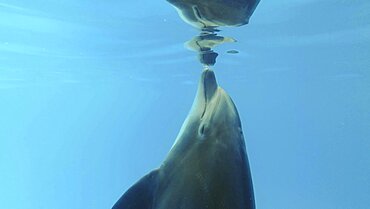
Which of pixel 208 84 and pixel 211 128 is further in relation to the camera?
pixel 208 84

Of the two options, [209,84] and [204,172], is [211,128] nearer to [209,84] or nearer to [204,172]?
[204,172]

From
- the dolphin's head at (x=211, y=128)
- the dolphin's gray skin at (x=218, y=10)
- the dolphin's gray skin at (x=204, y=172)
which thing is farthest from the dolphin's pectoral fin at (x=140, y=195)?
the dolphin's gray skin at (x=218, y=10)

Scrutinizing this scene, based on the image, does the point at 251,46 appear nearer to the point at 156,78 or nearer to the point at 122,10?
the point at 122,10

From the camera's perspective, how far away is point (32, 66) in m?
24.4

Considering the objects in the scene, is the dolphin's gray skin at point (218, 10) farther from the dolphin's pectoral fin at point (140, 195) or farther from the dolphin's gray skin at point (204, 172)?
the dolphin's pectoral fin at point (140, 195)

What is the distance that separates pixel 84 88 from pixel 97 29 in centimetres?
1963

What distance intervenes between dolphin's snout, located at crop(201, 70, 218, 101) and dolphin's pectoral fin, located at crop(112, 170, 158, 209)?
3.46 ft

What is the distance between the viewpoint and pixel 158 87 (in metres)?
37.3

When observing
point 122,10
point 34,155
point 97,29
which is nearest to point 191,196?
point 122,10

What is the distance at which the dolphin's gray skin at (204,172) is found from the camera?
385 centimetres

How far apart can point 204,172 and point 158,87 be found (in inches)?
1316

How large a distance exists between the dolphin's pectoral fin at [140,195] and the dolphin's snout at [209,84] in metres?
1.06

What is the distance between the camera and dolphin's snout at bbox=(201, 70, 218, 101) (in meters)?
4.73

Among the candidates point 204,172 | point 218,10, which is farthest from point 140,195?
point 218,10
